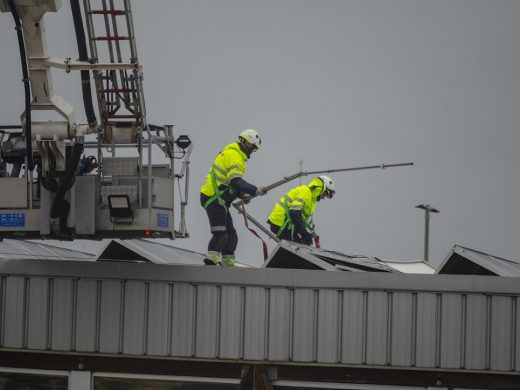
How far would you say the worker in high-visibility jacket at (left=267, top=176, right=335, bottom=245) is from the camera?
30328 millimetres

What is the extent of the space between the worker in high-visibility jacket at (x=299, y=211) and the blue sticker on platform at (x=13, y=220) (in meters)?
9.32

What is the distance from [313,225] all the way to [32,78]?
1012 centimetres

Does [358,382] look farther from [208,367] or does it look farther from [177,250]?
[177,250]

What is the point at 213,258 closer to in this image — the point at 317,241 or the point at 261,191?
the point at 261,191

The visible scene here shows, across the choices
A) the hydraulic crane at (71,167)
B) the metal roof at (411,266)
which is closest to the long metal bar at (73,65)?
the hydraulic crane at (71,167)

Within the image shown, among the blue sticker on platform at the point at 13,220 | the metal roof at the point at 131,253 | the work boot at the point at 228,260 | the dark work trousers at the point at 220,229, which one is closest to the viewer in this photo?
the blue sticker on platform at the point at 13,220

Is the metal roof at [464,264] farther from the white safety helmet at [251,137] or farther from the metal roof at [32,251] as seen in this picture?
the metal roof at [32,251]

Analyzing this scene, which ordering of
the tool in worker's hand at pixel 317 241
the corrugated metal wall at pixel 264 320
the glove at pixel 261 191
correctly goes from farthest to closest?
the tool in worker's hand at pixel 317 241, the glove at pixel 261 191, the corrugated metal wall at pixel 264 320

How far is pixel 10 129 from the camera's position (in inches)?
899

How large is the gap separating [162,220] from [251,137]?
9.78ft

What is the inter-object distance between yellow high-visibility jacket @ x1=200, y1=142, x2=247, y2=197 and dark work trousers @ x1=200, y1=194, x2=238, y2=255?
197 millimetres

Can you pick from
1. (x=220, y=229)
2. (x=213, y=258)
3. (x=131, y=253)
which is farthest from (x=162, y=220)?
(x=220, y=229)

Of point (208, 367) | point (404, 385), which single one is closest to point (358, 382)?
point (404, 385)

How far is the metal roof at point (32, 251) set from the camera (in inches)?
944
